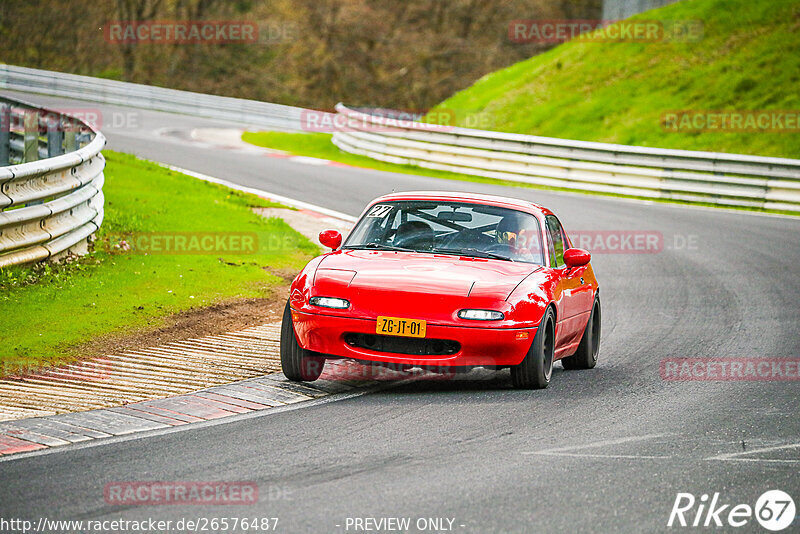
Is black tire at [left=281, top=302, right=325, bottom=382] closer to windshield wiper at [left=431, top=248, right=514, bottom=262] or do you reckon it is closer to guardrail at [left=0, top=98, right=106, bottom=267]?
windshield wiper at [left=431, top=248, right=514, bottom=262]

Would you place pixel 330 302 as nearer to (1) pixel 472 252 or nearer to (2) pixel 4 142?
(1) pixel 472 252

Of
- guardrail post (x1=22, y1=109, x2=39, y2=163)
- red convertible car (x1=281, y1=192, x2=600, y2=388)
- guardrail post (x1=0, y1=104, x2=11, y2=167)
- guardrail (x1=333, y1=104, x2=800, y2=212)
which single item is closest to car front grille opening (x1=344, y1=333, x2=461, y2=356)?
red convertible car (x1=281, y1=192, x2=600, y2=388)

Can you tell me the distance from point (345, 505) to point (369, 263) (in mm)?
3380

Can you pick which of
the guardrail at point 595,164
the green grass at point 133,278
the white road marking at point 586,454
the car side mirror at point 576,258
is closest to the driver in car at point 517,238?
the car side mirror at point 576,258

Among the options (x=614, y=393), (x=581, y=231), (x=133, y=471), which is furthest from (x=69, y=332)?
(x=581, y=231)

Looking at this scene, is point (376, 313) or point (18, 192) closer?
point (376, 313)

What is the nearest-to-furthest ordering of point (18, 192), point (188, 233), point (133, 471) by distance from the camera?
point (133, 471)
point (18, 192)
point (188, 233)

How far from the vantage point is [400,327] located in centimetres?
788

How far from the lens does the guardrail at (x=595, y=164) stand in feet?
78.8

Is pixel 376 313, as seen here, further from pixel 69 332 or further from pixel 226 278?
pixel 226 278

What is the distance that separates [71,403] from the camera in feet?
24.3

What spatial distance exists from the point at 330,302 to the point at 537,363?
1.58 metres

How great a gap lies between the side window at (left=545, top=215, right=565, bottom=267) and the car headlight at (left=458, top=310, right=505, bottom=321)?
1.41 meters

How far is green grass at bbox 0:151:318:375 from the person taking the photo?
369 inches
